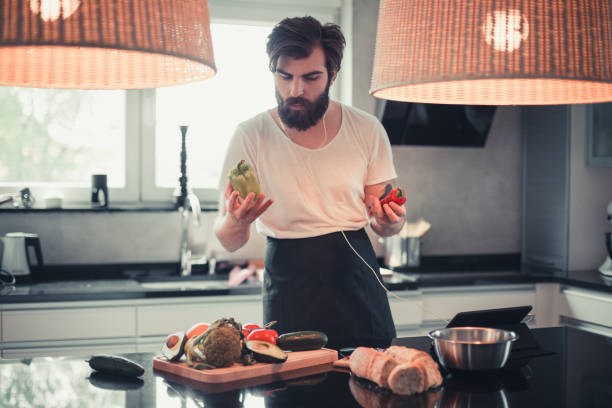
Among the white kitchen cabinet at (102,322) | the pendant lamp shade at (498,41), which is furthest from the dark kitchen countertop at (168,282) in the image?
the pendant lamp shade at (498,41)

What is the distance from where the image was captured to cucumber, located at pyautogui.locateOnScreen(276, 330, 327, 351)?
1.49 m

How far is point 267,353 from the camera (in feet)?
4.58

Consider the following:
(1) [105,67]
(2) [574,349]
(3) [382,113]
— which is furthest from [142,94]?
(2) [574,349]

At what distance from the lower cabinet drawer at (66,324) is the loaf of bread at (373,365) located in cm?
154

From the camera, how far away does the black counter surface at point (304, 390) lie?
1225 millimetres

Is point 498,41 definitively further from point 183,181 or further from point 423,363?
point 183,181

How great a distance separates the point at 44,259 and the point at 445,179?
2133 mm

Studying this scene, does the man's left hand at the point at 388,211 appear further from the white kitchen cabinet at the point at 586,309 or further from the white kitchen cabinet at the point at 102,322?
the white kitchen cabinet at the point at 586,309

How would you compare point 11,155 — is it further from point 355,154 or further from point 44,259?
point 355,154

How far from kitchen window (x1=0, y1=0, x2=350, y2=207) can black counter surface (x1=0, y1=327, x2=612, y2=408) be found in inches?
75.8

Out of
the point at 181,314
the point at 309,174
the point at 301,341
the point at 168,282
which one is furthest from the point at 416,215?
the point at 301,341

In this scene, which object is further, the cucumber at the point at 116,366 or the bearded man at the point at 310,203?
the bearded man at the point at 310,203

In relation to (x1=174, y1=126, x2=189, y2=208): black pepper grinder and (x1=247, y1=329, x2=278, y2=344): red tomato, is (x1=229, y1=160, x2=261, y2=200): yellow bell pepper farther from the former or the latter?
(x1=174, y1=126, x2=189, y2=208): black pepper grinder

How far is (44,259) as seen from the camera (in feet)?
10.3
